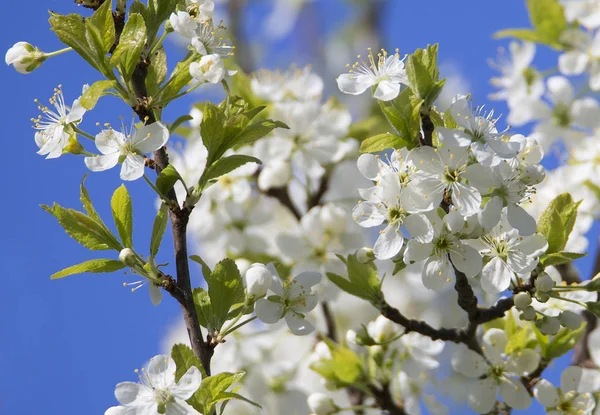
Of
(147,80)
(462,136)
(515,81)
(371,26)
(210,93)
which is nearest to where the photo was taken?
(462,136)

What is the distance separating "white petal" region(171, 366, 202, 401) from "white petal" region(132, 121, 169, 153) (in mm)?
364

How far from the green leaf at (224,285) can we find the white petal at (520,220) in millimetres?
456

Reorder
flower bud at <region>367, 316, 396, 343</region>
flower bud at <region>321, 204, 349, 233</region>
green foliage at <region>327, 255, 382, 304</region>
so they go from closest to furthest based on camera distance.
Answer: green foliage at <region>327, 255, 382, 304</region>, flower bud at <region>367, 316, 396, 343</region>, flower bud at <region>321, 204, 349, 233</region>

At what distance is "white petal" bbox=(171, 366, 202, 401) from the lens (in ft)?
4.00

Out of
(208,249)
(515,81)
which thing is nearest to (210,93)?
(208,249)

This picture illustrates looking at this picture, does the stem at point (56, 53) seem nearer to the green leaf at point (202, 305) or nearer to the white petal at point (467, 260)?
the green leaf at point (202, 305)

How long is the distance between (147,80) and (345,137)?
3.36ft

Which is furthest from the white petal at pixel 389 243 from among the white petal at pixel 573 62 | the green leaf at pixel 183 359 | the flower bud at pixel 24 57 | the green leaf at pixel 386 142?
the white petal at pixel 573 62

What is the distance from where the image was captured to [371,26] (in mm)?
4227

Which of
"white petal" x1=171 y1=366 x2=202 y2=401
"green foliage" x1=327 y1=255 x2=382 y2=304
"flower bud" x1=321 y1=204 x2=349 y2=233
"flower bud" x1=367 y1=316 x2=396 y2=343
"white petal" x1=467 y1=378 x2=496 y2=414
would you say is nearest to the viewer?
"white petal" x1=171 y1=366 x2=202 y2=401

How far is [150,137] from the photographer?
131cm

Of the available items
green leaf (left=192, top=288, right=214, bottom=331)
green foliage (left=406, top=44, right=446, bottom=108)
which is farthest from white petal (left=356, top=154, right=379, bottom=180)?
green leaf (left=192, top=288, right=214, bottom=331)

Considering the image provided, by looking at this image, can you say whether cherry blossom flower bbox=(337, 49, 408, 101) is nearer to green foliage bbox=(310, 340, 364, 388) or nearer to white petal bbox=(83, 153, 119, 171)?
white petal bbox=(83, 153, 119, 171)

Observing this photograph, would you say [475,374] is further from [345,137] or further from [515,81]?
[515,81]
